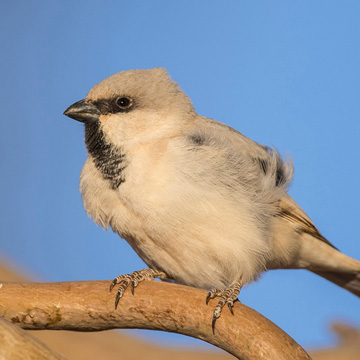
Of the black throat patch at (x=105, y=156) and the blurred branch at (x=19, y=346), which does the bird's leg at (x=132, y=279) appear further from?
the blurred branch at (x=19, y=346)

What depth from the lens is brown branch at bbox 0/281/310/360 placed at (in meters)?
2.38

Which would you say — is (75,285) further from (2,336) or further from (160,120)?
(160,120)

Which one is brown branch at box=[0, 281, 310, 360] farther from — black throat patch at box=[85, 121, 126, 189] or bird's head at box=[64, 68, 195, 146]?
bird's head at box=[64, 68, 195, 146]

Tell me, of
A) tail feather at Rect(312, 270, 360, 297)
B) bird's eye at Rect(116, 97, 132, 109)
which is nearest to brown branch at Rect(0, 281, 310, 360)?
bird's eye at Rect(116, 97, 132, 109)

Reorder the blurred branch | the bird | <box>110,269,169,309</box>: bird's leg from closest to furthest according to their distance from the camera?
the blurred branch < <box>110,269,169,309</box>: bird's leg < the bird

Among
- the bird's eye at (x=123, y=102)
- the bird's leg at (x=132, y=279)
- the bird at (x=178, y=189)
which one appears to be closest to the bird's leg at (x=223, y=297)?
the bird at (x=178, y=189)

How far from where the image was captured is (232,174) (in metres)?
2.87

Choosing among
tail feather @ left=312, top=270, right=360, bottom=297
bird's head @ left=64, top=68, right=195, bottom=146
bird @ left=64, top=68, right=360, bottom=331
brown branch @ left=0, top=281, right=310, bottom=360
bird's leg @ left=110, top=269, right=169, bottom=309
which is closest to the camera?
brown branch @ left=0, top=281, right=310, bottom=360

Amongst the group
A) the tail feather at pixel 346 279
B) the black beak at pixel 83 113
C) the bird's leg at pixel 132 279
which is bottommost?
the bird's leg at pixel 132 279

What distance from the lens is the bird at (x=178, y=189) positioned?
2695 mm

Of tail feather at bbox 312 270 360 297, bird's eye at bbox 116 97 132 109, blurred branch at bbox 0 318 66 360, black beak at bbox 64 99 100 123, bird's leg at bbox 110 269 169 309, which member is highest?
tail feather at bbox 312 270 360 297

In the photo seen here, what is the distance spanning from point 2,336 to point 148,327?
77 centimetres

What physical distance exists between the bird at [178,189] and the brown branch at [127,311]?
3.5 inches

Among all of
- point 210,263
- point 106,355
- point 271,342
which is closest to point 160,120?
point 210,263
